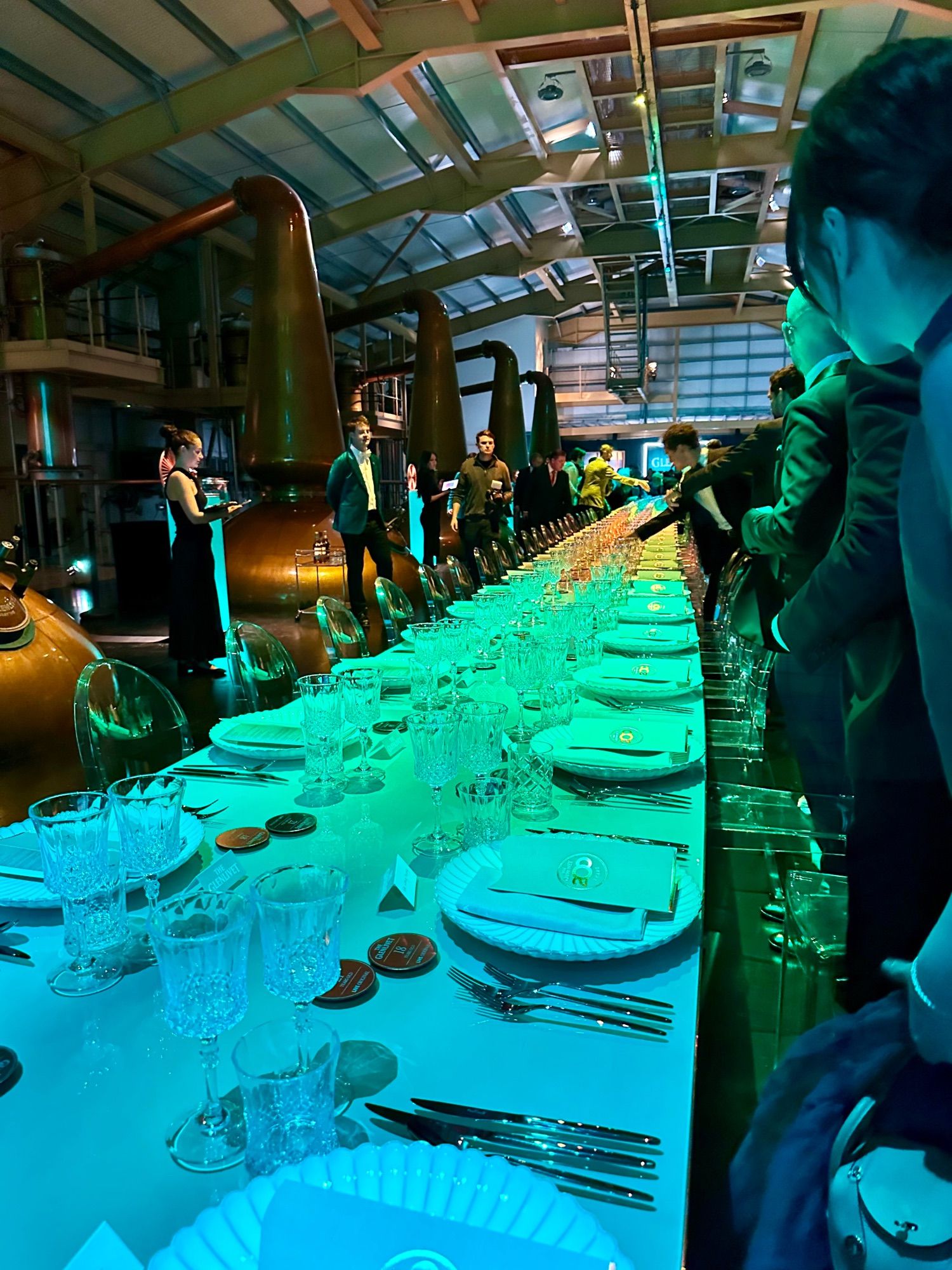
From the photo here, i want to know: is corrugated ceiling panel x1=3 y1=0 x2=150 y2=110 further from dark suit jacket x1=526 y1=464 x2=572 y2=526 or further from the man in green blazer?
dark suit jacket x1=526 y1=464 x2=572 y2=526

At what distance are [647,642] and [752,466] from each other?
1.72 m

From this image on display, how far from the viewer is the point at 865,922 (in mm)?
1591

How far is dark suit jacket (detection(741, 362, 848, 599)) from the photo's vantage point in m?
2.03

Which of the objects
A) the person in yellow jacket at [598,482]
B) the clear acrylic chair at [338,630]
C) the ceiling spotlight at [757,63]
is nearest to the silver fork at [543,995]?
the clear acrylic chair at [338,630]

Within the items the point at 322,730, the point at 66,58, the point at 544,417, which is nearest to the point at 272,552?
the point at 66,58

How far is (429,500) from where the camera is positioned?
9.58m

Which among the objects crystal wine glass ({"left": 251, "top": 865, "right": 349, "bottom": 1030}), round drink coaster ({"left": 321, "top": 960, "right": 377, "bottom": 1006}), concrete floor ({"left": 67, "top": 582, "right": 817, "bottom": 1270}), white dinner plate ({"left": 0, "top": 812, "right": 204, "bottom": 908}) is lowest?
concrete floor ({"left": 67, "top": 582, "right": 817, "bottom": 1270})

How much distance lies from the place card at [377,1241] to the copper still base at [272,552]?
6.73 meters

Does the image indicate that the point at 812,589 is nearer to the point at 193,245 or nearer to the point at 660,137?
the point at 660,137

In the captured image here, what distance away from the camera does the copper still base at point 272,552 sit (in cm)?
717

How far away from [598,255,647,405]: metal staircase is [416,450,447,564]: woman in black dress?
7.63 metres

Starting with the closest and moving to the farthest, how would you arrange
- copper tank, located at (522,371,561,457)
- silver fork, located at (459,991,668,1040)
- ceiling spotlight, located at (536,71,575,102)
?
silver fork, located at (459,991,668,1040) < ceiling spotlight, located at (536,71,575,102) < copper tank, located at (522,371,561,457)

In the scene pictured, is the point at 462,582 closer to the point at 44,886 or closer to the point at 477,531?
the point at 44,886

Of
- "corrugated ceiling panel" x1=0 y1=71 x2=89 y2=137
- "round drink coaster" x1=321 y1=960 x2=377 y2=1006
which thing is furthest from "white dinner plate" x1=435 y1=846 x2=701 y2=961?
"corrugated ceiling panel" x1=0 y1=71 x2=89 y2=137
